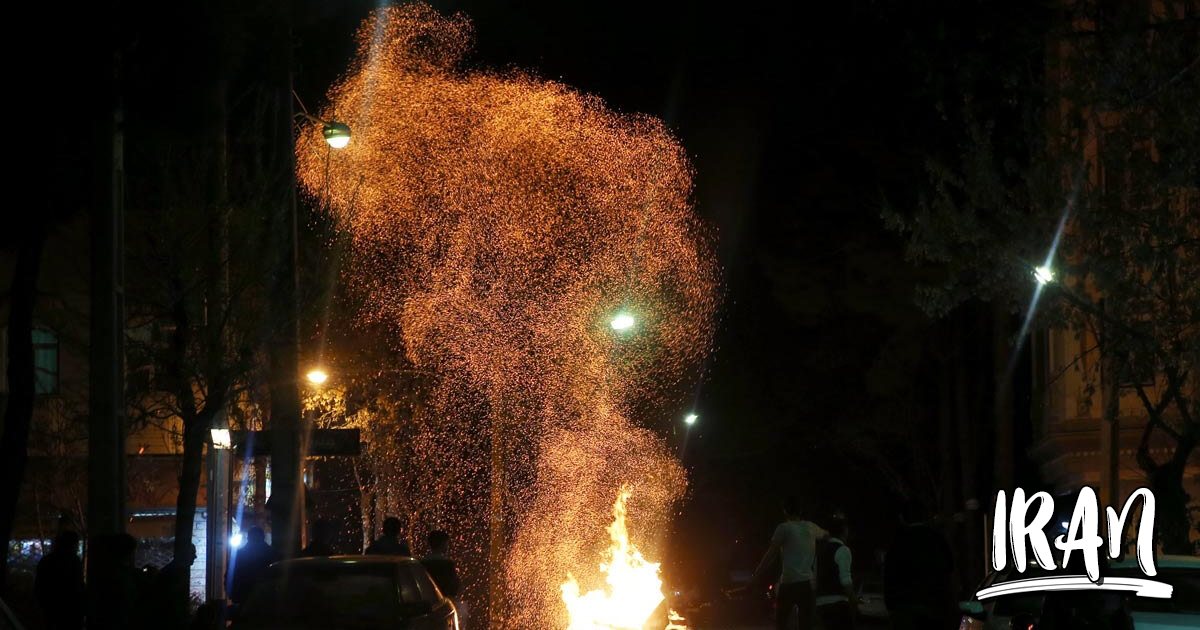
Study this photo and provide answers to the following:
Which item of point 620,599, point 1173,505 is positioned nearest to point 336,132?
point 620,599

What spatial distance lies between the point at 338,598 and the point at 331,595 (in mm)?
80

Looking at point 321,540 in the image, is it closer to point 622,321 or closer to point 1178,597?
point 1178,597

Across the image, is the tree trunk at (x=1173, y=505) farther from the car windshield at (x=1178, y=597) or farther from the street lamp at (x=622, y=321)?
the street lamp at (x=622, y=321)

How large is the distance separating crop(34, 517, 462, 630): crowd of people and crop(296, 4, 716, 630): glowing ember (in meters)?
5.03

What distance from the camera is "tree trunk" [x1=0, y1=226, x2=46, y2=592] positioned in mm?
17578

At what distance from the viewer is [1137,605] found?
12195 mm

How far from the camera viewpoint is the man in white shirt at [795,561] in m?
16.5

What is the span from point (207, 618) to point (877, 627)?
23534 millimetres

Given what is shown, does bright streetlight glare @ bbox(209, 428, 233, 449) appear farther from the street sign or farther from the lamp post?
the street sign

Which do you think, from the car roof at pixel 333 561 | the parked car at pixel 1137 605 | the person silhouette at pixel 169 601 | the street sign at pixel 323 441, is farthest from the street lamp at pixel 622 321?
the parked car at pixel 1137 605

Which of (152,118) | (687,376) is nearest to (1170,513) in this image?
(152,118)

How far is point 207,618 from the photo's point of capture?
12.4 metres

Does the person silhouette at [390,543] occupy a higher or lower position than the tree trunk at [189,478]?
lower

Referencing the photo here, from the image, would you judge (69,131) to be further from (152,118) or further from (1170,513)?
(1170,513)
